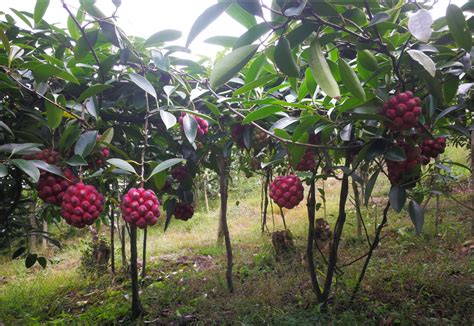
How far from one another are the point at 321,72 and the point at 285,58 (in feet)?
0.21

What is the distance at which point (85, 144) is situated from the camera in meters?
0.85

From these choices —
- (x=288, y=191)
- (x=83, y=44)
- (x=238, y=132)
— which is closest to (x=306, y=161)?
(x=288, y=191)

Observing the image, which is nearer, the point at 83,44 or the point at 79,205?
the point at 79,205

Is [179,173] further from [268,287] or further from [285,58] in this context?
[268,287]

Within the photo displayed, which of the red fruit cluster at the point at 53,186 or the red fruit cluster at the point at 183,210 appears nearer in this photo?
the red fruit cluster at the point at 53,186

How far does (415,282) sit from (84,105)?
71.2 inches

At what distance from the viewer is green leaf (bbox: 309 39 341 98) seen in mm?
571

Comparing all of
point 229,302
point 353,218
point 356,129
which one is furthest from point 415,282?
point 353,218

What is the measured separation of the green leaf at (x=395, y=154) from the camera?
0.81m

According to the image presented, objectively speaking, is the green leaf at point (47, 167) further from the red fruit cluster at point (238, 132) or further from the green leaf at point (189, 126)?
the red fruit cluster at point (238, 132)

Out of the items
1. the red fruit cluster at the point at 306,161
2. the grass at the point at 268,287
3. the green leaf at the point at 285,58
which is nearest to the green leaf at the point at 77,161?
the green leaf at the point at 285,58

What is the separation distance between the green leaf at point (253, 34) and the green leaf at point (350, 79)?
15cm

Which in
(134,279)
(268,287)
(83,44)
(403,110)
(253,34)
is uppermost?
(83,44)

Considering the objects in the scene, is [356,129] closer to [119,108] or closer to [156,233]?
[119,108]
